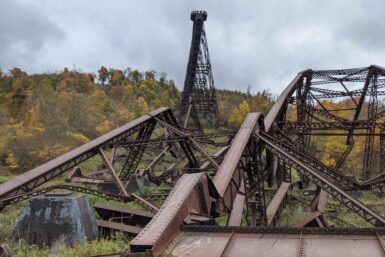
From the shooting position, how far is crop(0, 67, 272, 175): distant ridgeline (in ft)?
126

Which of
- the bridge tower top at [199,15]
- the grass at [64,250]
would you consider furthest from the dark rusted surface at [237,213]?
the bridge tower top at [199,15]

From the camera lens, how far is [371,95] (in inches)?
769

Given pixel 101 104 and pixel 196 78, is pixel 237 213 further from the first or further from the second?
pixel 101 104

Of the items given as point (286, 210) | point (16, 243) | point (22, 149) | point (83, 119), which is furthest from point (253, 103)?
point (16, 243)

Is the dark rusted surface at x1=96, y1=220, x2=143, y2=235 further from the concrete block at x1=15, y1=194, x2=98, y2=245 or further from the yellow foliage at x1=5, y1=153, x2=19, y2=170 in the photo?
the yellow foliage at x1=5, y1=153, x2=19, y2=170

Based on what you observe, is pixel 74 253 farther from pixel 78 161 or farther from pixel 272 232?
pixel 272 232

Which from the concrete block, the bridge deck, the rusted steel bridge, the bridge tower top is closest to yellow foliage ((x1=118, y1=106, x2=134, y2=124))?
the bridge tower top

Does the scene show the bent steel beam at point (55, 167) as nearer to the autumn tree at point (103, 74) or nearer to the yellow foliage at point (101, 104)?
the yellow foliage at point (101, 104)

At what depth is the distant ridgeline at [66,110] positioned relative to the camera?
3828 cm

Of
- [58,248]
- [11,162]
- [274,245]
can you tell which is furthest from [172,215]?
[11,162]

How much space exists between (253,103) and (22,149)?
2019 inches

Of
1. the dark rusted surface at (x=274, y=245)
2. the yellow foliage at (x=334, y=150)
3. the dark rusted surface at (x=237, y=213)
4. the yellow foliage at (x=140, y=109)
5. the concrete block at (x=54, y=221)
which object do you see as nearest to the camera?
the dark rusted surface at (x=274, y=245)

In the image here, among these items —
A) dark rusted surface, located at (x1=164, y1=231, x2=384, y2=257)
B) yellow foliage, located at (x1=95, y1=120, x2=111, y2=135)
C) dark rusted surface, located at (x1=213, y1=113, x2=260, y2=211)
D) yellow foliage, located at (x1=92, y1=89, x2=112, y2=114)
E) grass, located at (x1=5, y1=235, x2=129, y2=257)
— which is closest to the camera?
dark rusted surface, located at (x1=164, y1=231, x2=384, y2=257)

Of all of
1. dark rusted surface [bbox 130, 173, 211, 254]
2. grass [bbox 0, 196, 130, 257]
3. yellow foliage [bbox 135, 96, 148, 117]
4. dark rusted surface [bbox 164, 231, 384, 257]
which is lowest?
grass [bbox 0, 196, 130, 257]
